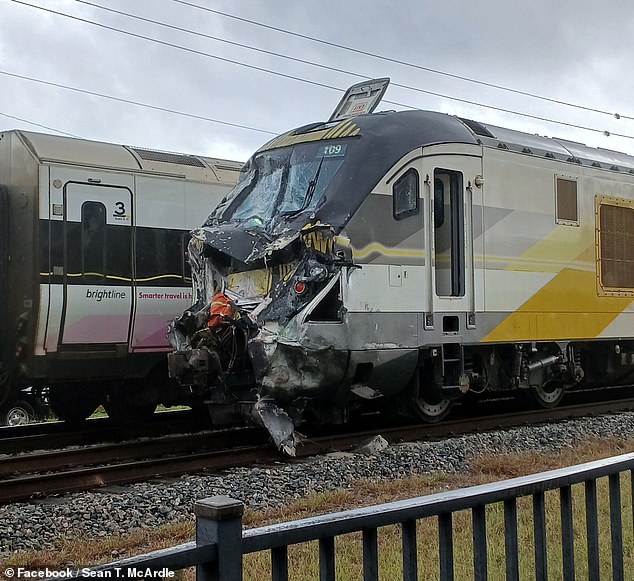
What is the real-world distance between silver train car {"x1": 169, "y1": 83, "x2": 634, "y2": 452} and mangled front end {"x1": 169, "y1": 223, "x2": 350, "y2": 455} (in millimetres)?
19

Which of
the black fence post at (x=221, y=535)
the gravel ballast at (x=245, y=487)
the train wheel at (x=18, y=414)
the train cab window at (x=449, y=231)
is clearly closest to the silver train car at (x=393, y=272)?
the train cab window at (x=449, y=231)

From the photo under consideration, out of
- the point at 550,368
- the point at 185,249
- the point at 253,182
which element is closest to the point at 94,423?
the point at 185,249

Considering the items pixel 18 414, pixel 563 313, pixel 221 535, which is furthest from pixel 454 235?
pixel 221 535

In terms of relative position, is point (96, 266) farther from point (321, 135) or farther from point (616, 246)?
point (616, 246)

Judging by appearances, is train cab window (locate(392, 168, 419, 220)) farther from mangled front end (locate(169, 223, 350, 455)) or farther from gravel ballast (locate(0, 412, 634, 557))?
gravel ballast (locate(0, 412, 634, 557))

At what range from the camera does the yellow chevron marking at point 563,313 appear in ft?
36.0

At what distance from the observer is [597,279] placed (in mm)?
12219

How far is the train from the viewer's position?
10.8 meters

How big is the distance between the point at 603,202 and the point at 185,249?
590cm

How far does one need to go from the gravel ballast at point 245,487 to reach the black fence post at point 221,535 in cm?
413

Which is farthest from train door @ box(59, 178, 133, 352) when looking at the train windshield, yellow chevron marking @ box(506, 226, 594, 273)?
yellow chevron marking @ box(506, 226, 594, 273)

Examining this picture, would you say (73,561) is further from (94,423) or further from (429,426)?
(94,423)

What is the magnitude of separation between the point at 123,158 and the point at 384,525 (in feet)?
32.2

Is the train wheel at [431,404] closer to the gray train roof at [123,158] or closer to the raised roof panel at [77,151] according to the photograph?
the gray train roof at [123,158]
